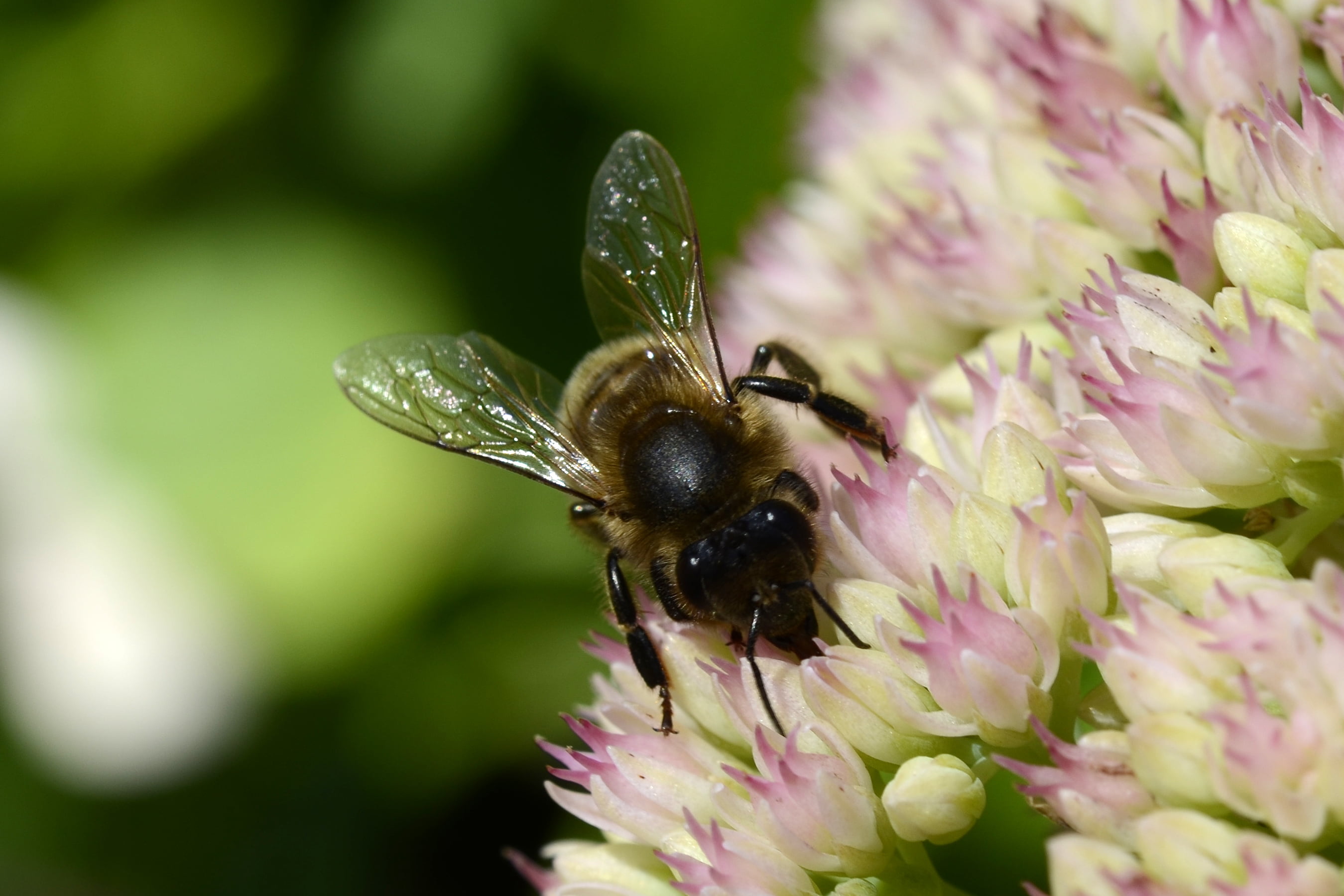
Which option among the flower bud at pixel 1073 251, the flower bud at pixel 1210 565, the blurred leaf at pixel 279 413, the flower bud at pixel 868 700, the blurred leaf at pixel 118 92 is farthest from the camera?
the blurred leaf at pixel 118 92

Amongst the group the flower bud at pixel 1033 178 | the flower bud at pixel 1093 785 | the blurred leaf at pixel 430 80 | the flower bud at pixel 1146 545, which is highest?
the blurred leaf at pixel 430 80

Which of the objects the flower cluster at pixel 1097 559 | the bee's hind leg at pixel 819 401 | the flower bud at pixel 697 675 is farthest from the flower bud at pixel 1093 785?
the bee's hind leg at pixel 819 401

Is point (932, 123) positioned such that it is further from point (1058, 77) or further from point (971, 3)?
point (1058, 77)

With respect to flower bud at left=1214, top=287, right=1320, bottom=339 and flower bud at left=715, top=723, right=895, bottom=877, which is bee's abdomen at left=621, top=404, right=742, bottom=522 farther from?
flower bud at left=1214, top=287, right=1320, bottom=339

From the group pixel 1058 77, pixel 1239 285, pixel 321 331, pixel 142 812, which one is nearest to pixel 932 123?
pixel 1058 77

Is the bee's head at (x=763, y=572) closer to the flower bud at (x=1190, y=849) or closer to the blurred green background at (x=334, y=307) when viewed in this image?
the flower bud at (x=1190, y=849)

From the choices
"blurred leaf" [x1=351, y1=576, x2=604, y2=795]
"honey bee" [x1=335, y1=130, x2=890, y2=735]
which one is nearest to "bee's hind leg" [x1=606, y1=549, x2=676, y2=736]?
"honey bee" [x1=335, y1=130, x2=890, y2=735]

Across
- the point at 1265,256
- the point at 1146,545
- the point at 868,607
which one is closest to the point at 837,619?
the point at 868,607
